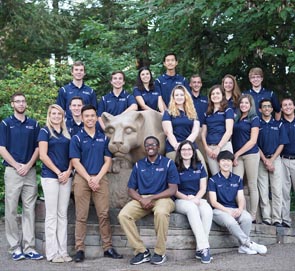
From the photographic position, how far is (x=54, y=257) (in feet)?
23.0

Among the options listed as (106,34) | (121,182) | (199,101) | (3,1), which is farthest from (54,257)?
(3,1)

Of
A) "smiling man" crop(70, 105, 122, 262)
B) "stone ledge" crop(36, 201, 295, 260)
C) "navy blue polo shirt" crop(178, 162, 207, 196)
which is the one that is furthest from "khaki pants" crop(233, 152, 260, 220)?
"smiling man" crop(70, 105, 122, 262)

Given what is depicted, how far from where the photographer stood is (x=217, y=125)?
26.1 ft

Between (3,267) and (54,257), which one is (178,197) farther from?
(3,267)

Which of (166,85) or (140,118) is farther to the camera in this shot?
(166,85)

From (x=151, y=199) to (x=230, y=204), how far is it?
1225mm

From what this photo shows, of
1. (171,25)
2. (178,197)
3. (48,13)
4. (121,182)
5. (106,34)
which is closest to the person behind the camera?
(178,197)

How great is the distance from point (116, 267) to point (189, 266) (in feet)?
2.93

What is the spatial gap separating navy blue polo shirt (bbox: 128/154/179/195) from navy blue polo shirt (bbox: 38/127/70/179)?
0.89 metres

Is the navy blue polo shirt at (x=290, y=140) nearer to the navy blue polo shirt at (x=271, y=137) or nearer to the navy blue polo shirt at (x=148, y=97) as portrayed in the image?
the navy blue polo shirt at (x=271, y=137)

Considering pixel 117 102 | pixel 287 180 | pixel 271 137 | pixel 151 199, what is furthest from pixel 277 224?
pixel 117 102

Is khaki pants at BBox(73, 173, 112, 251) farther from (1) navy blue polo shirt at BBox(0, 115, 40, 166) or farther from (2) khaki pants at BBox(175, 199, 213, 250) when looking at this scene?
(2) khaki pants at BBox(175, 199, 213, 250)

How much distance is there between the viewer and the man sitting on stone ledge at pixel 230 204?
729cm

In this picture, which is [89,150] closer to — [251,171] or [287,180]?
[251,171]
